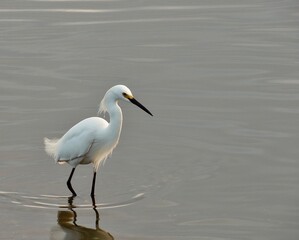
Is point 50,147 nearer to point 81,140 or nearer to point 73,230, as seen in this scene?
point 81,140

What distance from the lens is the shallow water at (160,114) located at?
7.76 metres

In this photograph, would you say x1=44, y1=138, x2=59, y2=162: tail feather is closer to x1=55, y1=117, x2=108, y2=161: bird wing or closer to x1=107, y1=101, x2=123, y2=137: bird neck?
x1=55, y1=117, x2=108, y2=161: bird wing

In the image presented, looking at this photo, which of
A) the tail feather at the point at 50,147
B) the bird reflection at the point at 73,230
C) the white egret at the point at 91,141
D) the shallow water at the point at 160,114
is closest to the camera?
the bird reflection at the point at 73,230

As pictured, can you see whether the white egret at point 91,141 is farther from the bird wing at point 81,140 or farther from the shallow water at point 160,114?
Answer: the shallow water at point 160,114

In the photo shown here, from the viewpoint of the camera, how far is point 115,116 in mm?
8383

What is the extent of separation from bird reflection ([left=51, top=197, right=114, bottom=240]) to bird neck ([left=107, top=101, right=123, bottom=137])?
2.98 ft

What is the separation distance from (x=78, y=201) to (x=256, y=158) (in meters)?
1.96

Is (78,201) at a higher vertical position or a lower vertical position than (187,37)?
lower

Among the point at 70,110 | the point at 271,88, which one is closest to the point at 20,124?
the point at 70,110

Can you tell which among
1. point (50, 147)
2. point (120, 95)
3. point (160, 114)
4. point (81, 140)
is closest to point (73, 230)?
point (81, 140)

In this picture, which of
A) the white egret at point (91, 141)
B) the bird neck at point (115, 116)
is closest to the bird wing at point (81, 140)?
the white egret at point (91, 141)

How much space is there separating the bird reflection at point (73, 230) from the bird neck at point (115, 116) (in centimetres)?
91

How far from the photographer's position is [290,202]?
7973 mm

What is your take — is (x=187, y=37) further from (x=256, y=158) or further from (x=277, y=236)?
(x=277, y=236)
